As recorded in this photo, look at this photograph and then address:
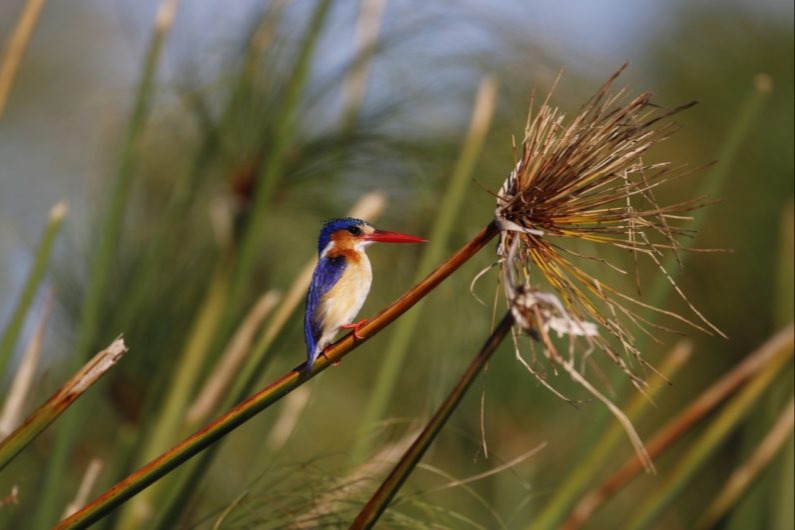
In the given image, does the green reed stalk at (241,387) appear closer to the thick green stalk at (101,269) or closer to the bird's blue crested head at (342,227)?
the bird's blue crested head at (342,227)

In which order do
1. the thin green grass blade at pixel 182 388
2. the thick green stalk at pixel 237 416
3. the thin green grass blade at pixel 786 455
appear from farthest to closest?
the thin green grass blade at pixel 786 455 → the thin green grass blade at pixel 182 388 → the thick green stalk at pixel 237 416

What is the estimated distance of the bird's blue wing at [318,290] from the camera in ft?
3.94

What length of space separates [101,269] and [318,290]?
0.49 meters

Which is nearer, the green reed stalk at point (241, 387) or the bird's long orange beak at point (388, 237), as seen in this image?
the bird's long orange beak at point (388, 237)

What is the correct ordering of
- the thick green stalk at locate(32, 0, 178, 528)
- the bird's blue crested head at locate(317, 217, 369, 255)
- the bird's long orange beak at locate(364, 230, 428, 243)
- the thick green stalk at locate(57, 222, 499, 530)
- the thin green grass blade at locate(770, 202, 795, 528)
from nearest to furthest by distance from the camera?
the thick green stalk at locate(57, 222, 499, 530)
the bird's long orange beak at locate(364, 230, 428, 243)
the bird's blue crested head at locate(317, 217, 369, 255)
the thick green stalk at locate(32, 0, 178, 528)
the thin green grass blade at locate(770, 202, 795, 528)

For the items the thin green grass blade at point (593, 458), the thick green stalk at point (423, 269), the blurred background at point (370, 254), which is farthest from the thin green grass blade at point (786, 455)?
the thick green stalk at point (423, 269)

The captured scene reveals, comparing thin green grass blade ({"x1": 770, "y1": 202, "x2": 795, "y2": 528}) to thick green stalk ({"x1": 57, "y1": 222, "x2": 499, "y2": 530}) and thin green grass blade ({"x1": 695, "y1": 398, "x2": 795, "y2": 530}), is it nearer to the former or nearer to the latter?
thin green grass blade ({"x1": 695, "y1": 398, "x2": 795, "y2": 530})

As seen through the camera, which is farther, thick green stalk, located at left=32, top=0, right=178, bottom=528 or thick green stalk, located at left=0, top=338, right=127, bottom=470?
thick green stalk, located at left=32, top=0, right=178, bottom=528

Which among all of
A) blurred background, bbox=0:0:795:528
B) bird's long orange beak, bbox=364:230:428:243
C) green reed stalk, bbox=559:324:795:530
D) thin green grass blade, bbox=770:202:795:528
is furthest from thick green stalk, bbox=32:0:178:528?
thin green grass blade, bbox=770:202:795:528

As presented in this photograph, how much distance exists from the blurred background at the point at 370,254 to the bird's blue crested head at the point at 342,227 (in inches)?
4.1

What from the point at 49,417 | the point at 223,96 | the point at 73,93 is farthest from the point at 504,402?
the point at 73,93

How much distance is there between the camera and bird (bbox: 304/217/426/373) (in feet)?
3.93

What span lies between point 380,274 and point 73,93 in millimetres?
A: 4598

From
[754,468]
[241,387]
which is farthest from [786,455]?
[241,387]
